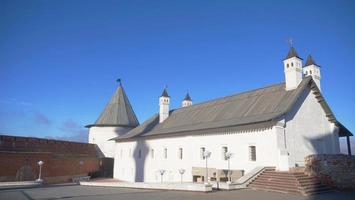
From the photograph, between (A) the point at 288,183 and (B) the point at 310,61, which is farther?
(B) the point at 310,61

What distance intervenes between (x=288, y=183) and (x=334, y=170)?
301cm

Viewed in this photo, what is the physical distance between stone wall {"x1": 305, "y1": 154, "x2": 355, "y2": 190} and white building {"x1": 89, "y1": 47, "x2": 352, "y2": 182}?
1.56m

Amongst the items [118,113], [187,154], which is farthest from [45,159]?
[187,154]

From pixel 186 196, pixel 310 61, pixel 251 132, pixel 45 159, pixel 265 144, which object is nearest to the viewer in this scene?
pixel 186 196

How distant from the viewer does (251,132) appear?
21.2 m

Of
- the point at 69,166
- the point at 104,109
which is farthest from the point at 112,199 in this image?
the point at 104,109

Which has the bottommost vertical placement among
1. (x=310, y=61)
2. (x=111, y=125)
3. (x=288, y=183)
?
(x=288, y=183)

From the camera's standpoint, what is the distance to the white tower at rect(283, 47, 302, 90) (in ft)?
72.5

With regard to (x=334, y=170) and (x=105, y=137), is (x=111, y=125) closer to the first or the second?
(x=105, y=137)

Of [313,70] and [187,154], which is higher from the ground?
[313,70]

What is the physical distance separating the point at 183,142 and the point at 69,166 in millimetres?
15165

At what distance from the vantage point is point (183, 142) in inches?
1101

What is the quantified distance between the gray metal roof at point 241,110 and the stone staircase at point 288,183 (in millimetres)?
3787

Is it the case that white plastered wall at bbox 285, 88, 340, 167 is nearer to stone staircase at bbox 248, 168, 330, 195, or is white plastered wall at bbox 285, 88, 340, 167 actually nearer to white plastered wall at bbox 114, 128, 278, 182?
white plastered wall at bbox 114, 128, 278, 182
